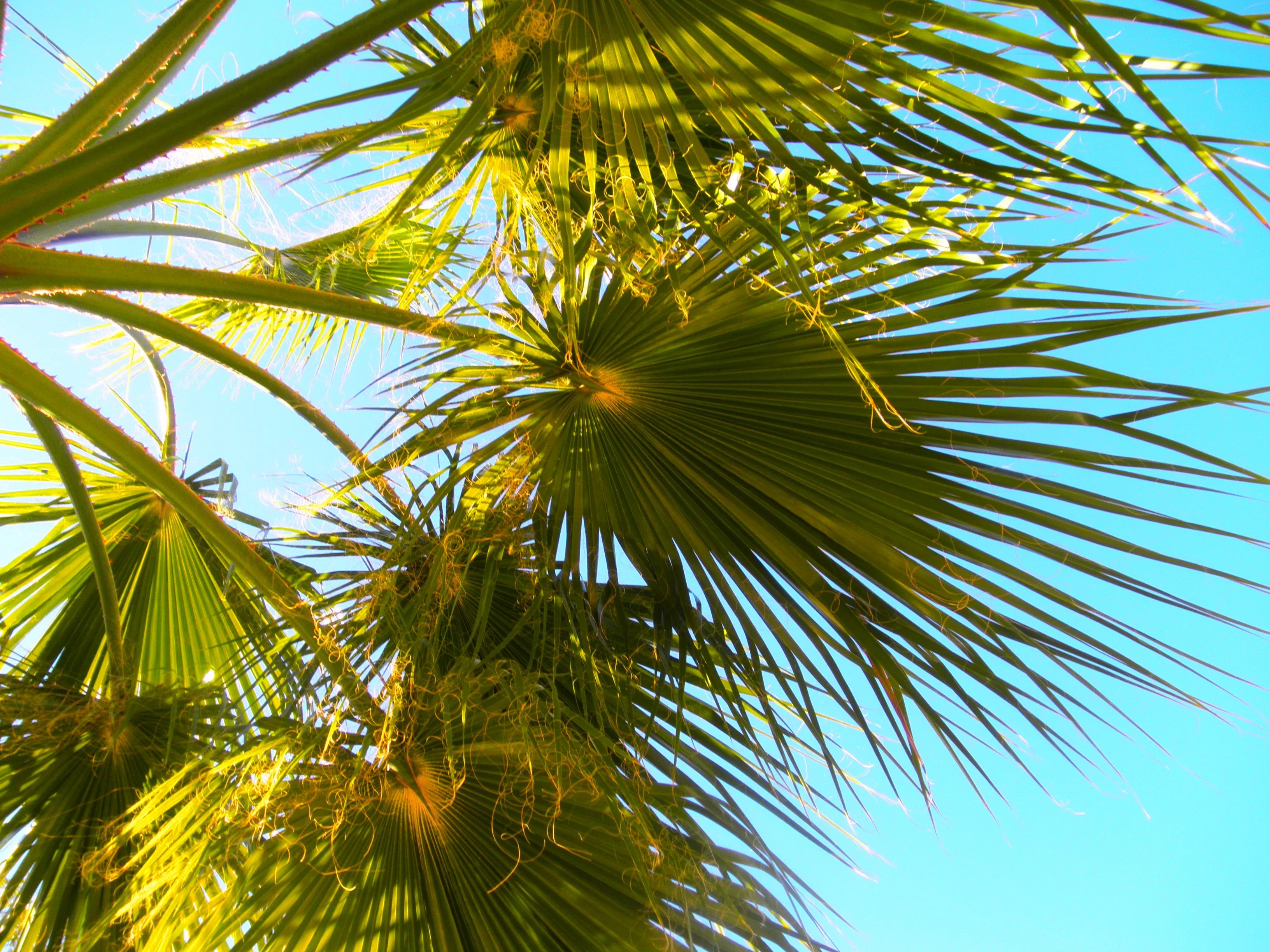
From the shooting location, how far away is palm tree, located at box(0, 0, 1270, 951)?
0.94m

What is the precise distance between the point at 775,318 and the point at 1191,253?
3.80 meters

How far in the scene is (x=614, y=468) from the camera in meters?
1.31

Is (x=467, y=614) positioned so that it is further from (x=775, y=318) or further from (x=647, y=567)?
(x=775, y=318)

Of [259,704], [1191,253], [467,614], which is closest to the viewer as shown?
[467,614]

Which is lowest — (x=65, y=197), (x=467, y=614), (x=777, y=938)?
(x=777, y=938)

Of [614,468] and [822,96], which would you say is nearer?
[822,96]

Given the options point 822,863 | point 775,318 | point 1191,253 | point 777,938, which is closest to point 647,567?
point 775,318

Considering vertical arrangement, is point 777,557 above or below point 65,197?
below

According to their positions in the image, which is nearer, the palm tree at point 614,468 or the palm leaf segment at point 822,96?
the palm leaf segment at point 822,96

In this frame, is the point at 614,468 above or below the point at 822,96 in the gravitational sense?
below

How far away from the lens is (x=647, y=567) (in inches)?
51.4

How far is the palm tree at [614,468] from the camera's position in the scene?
3.08 ft

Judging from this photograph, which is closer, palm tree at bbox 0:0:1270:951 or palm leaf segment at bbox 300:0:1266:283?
palm leaf segment at bbox 300:0:1266:283

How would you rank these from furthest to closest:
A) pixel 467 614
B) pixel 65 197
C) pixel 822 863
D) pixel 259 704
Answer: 1. pixel 822 863
2. pixel 259 704
3. pixel 467 614
4. pixel 65 197
